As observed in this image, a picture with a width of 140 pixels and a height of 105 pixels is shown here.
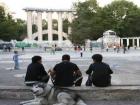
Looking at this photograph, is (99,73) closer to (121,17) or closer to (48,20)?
(121,17)

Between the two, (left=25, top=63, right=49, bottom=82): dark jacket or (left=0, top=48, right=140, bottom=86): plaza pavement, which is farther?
(left=0, top=48, right=140, bottom=86): plaza pavement

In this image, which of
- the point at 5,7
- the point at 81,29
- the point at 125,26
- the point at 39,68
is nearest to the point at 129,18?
the point at 125,26

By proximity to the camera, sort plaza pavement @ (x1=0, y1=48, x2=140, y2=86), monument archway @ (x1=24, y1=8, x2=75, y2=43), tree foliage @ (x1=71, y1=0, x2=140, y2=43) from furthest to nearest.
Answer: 1. monument archway @ (x1=24, y1=8, x2=75, y2=43)
2. tree foliage @ (x1=71, y1=0, x2=140, y2=43)
3. plaza pavement @ (x1=0, y1=48, x2=140, y2=86)

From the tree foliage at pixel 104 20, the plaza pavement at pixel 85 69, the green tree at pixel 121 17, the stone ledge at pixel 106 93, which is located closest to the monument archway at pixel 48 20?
the tree foliage at pixel 104 20

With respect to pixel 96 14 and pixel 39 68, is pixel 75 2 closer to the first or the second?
pixel 96 14

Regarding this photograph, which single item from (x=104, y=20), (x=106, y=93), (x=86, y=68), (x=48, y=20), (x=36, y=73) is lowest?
(x=86, y=68)

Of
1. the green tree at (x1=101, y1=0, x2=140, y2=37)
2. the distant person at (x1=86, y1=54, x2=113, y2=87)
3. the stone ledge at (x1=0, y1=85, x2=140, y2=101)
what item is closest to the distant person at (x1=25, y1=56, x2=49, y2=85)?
the stone ledge at (x1=0, y1=85, x2=140, y2=101)

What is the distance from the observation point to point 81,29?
404ft

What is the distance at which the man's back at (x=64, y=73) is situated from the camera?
1145 centimetres

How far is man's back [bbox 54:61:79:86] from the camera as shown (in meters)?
11.5

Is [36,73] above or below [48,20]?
below

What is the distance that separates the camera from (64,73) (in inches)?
453

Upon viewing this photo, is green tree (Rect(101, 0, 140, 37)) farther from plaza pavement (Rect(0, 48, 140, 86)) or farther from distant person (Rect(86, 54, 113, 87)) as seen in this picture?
distant person (Rect(86, 54, 113, 87))

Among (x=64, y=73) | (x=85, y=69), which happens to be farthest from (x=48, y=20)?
(x=64, y=73)
